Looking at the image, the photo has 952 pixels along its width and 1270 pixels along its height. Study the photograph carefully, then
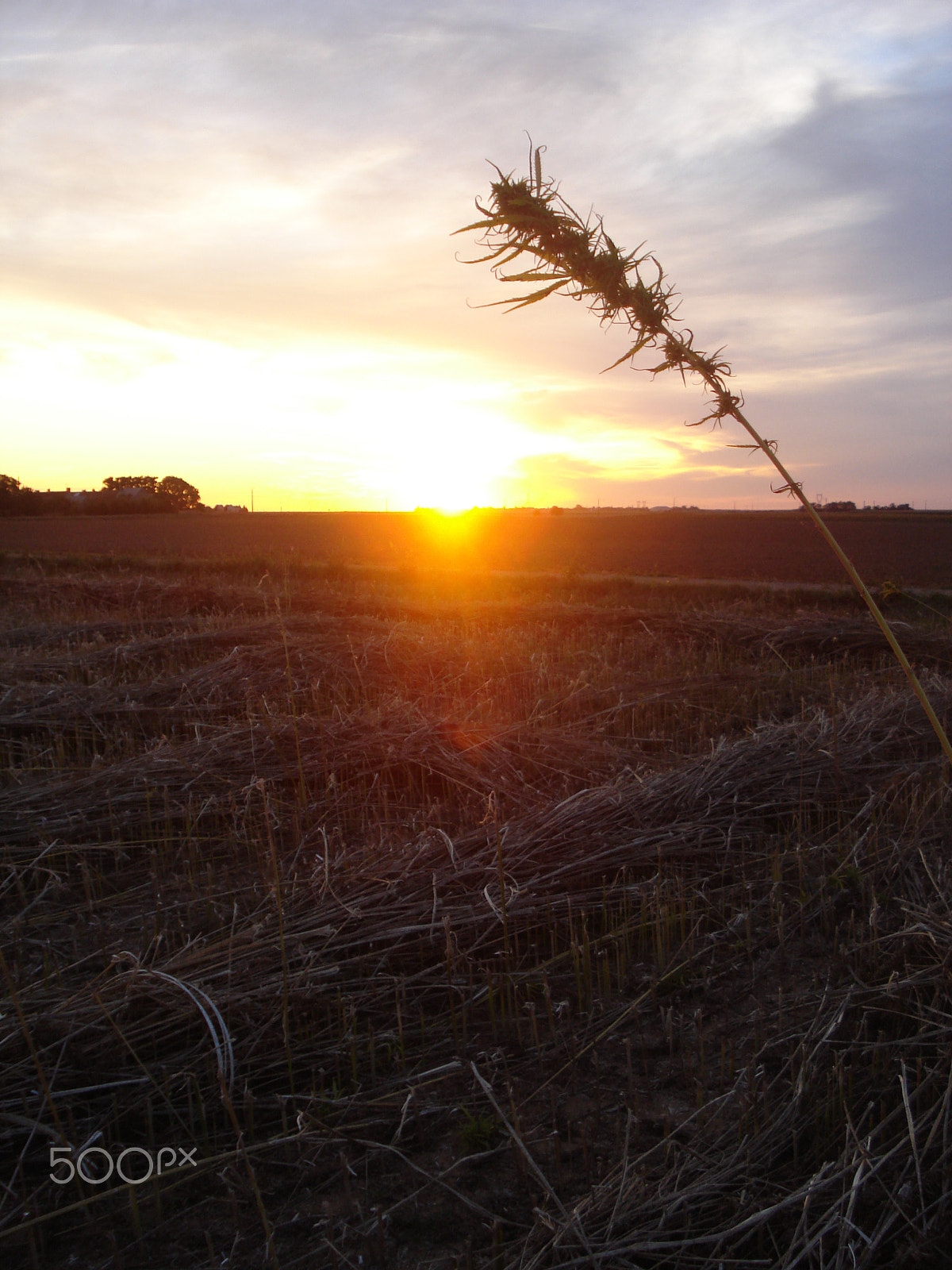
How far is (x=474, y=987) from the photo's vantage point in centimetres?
265

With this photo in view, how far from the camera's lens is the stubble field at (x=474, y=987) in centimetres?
183

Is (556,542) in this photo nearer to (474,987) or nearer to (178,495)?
(474,987)

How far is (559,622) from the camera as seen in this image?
1081 cm

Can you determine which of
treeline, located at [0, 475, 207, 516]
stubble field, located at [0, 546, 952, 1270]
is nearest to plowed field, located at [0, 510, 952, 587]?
Result: treeline, located at [0, 475, 207, 516]

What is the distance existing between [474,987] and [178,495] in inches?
3379

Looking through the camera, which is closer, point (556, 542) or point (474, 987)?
point (474, 987)

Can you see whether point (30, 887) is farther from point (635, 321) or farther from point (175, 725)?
point (635, 321)

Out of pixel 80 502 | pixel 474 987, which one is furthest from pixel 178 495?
pixel 474 987

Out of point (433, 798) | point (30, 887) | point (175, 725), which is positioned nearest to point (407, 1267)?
point (30, 887)

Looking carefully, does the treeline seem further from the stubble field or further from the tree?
the stubble field

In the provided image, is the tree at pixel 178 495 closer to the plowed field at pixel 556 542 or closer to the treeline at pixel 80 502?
the treeline at pixel 80 502

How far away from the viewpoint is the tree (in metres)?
74.9

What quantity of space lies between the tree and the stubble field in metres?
74.4

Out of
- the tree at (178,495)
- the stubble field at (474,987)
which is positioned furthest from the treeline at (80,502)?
→ the stubble field at (474,987)
